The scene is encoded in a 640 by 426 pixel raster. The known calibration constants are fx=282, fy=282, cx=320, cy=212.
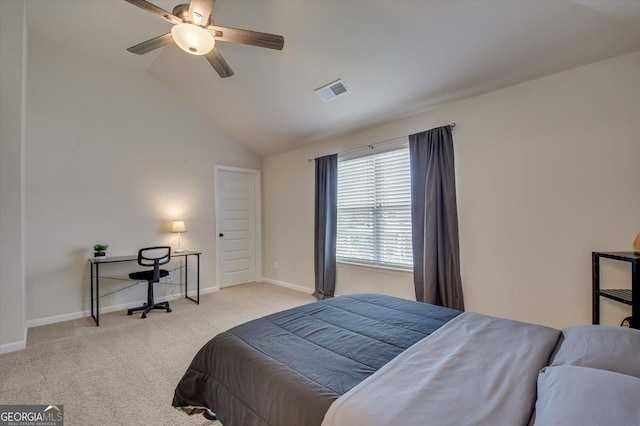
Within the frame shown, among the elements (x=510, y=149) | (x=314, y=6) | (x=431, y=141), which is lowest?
(x=510, y=149)

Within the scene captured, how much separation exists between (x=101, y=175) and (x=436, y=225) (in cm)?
429

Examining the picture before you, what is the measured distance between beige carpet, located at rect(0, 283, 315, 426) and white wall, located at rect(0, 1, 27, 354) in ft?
0.98

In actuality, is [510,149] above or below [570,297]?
above

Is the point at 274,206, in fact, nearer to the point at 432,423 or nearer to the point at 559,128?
the point at 559,128

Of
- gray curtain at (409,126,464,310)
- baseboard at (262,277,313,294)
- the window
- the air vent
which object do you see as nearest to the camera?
gray curtain at (409,126,464,310)

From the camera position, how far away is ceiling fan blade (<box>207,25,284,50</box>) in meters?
2.08

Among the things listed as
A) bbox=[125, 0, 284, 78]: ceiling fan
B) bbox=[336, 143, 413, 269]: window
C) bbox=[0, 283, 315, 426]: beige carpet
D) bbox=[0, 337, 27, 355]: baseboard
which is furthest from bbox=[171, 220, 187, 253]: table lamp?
bbox=[125, 0, 284, 78]: ceiling fan

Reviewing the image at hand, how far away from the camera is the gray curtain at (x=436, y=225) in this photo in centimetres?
293

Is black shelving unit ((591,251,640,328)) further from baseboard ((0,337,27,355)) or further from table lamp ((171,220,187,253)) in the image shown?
baseboard ((0,337,27,355))

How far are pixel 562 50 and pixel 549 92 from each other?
1.13 ft

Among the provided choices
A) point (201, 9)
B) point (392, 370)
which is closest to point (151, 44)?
point (201, 9)

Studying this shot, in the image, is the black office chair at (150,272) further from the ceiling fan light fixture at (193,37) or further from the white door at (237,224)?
the ceiling fan light fixture at (193,37)

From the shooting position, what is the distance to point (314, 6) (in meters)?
2.46

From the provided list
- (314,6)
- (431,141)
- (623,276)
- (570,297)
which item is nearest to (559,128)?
(431,141)
